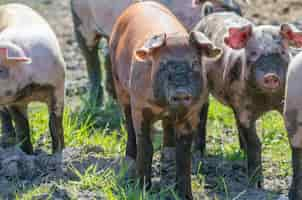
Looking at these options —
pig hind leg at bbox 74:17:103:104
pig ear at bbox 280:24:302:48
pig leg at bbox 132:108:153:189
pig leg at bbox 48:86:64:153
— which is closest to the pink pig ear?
pig leg at bbox 48:86:64:153

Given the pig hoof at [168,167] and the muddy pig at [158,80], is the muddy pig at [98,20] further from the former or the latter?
the pig hoof at [168,167]

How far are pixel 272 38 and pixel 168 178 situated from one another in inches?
47.5

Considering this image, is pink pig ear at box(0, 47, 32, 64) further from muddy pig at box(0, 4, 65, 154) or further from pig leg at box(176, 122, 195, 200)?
pig leg at box(176, 122, 195, 200)

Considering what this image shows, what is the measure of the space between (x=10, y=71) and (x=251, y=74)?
1.71 meters

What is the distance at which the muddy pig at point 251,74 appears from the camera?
7203 mm

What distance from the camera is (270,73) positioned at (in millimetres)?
7113

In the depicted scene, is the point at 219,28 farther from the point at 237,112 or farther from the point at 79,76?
the point at 79,76

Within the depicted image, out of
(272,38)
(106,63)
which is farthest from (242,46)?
(106,63)

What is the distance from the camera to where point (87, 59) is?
9961mm

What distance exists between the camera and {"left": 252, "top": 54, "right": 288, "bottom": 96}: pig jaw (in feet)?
23.3

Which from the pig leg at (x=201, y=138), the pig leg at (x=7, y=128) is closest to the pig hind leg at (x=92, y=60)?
the pig leg at (x=7, y=128)

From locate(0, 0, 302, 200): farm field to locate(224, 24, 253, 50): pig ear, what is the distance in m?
0.90

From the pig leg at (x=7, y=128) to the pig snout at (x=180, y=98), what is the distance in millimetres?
2294

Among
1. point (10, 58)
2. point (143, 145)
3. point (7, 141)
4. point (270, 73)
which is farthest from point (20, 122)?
point (270, 73)
